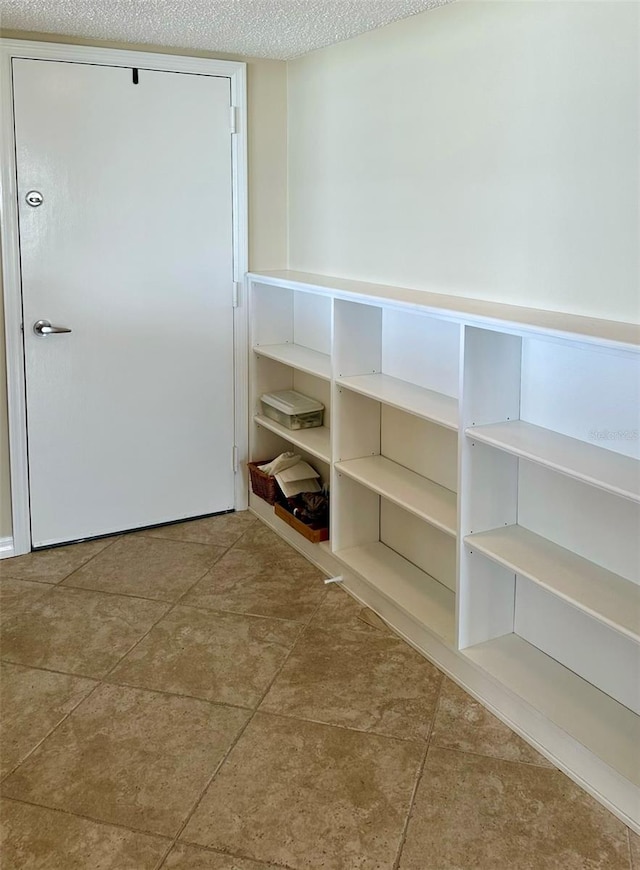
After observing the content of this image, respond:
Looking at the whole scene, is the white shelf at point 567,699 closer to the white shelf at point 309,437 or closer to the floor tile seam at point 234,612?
the floor tile seam at point 234,612

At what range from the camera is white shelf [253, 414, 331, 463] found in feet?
11.3

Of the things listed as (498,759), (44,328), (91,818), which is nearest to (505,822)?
(498,759)

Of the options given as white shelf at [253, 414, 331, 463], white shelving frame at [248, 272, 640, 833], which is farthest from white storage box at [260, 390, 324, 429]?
white shelving frame at [248, 272, 640, 833]

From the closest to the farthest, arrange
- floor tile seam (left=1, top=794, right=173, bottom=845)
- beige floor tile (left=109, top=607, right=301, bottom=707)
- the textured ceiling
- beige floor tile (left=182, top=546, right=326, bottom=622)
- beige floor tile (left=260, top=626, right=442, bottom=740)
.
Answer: floor tile seam (left=1, top=794, right=173, bottom=845) < beige floor tile (left=260, top=626, right=442, bottom=740) < beige floor tile (left=109, top=607, right=301, bottom=707) < the textured ceiling < beige floor tile (left=182, top=546, right=326, bottom=622)

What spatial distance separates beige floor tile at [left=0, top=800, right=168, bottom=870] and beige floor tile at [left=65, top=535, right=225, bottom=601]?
1208mm

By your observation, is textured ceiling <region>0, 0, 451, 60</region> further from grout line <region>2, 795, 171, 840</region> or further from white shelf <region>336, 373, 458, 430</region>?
grout line <region>2, 795, 171, 840</region>

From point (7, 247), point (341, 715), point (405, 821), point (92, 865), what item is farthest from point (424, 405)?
point (7, 247)

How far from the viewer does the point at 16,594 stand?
130 inches

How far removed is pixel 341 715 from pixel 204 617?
800 millimetres

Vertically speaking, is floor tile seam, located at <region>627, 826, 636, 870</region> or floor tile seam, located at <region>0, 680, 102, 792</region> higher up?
floor tile seam, located at <region>0, 680, 102, 792</region>

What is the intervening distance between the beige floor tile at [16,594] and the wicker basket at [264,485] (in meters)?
1.04

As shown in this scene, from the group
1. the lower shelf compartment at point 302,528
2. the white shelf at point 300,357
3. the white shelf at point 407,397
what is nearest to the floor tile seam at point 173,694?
the lower shelf compartment at point 302,528

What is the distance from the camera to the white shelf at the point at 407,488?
2738 millimetres

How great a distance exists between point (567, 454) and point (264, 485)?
1868 millimetres
